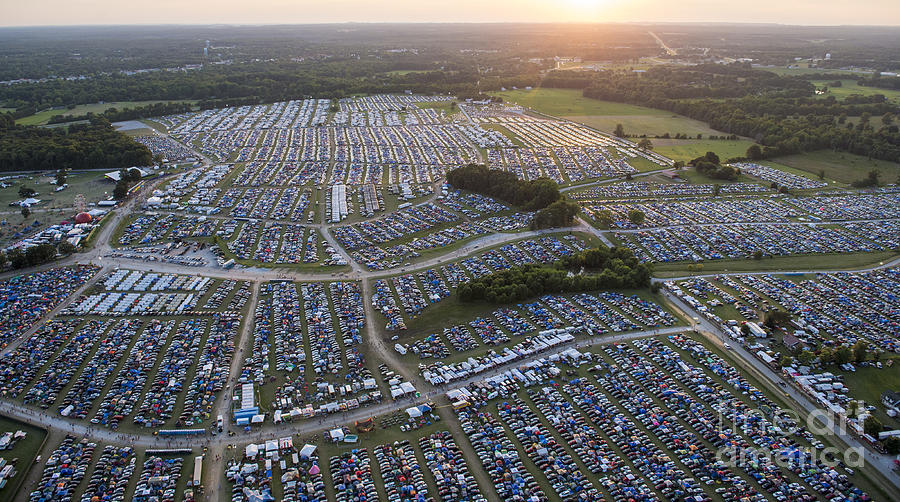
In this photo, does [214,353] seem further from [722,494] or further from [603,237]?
[603,237]

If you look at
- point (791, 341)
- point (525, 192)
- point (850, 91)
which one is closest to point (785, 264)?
point (791, 341)

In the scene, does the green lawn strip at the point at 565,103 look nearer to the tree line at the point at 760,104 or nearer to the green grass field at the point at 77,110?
the tree line at the point at 760,104

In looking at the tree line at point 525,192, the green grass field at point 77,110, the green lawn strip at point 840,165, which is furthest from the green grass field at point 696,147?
the green grass field at point 77,110

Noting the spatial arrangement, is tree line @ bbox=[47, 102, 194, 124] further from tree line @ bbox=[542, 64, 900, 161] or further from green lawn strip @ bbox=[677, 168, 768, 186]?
green lawn strip @ bbox=[677, 168, 768, 186]

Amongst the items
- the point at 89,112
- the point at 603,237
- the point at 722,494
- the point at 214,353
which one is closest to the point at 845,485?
the point at 722,494

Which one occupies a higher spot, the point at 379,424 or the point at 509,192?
the point at 509,192

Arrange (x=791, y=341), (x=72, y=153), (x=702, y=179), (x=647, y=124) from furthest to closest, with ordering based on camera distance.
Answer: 1. (x=647, y=124)
2. (x=72, y=153)
3. (x=702, y=179)
4. (x=791, y=341)

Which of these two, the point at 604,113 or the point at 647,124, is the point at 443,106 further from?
the point at 647,124
